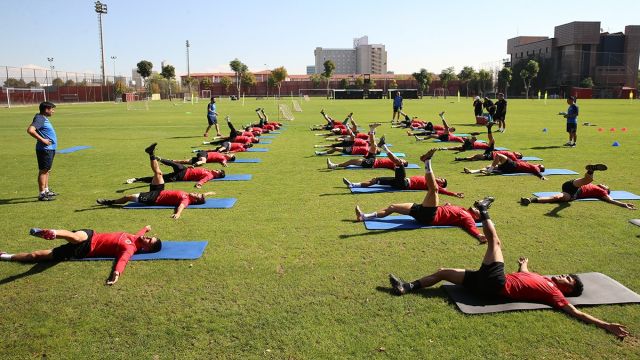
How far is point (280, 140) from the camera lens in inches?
816

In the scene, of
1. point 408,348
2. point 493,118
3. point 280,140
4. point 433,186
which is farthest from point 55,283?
point 493,118

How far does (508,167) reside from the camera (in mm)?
12094

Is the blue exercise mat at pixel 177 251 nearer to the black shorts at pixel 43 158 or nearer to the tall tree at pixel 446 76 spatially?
the black shorts at pixel 43 158

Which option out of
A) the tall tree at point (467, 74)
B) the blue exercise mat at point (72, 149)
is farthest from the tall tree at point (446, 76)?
the blue exercise mat at point (72, 149)

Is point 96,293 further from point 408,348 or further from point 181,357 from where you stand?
point 408,348

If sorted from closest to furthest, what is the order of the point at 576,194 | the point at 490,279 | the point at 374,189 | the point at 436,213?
the point at 490,279
the point at 436,213
the point at 576,194
the point at 374,189

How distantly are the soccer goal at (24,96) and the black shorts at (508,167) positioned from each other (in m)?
62.4

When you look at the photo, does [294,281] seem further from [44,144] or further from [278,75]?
[278,75]

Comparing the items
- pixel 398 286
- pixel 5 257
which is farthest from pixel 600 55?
pixel 5 257

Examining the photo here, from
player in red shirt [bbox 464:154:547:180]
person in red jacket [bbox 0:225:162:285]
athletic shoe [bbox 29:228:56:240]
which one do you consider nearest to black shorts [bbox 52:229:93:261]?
person in red jacket [bbox 0:225:162:285]

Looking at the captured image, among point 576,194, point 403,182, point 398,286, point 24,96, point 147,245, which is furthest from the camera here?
point 24,96

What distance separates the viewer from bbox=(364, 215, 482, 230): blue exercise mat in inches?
302

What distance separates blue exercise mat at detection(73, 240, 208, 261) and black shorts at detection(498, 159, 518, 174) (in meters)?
8.84

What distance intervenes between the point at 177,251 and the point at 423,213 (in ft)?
13.4
